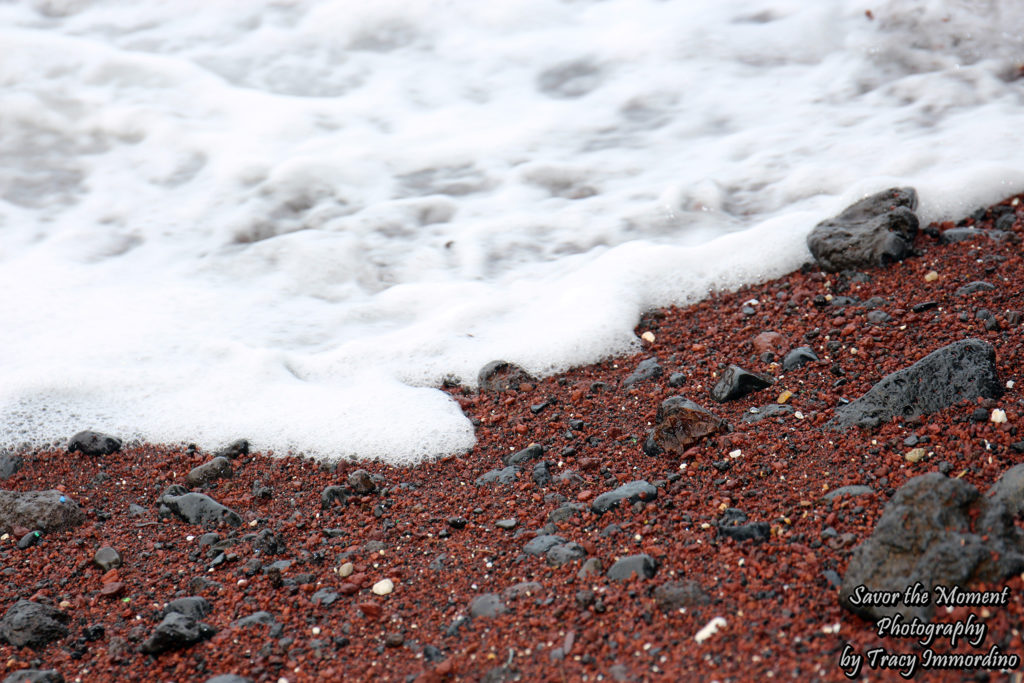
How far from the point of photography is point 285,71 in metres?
7.46

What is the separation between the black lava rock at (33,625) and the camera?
7.64ft

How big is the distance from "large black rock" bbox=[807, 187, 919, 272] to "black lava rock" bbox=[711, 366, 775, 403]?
3.17 feet

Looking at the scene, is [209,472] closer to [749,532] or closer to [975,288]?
[749,532]

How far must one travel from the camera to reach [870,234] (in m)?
3.75

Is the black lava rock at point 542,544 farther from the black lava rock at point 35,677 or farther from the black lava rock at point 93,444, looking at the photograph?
the black lava rock at point 93,444

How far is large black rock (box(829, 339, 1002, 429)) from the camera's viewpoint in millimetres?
2662

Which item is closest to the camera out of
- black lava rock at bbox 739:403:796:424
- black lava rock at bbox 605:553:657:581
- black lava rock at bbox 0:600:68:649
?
black lava rock at bbox 605:553:657:581

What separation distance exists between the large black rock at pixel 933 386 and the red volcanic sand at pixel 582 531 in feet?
0.21

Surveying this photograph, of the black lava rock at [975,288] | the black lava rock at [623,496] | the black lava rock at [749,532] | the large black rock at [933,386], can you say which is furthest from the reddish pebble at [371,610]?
the black lava rock at [975,288]

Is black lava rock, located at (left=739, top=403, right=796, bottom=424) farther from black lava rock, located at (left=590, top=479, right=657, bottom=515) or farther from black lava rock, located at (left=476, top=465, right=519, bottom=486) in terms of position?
black lava rock, located at (left=476, top=465, right=519, bottom=486)

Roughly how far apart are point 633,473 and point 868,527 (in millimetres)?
802

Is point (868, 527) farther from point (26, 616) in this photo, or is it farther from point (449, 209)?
point (449, 209)

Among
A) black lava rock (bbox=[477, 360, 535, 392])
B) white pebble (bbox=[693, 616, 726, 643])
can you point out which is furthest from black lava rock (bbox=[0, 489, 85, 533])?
white pebble (bbox=[693, 616, 726, 643])

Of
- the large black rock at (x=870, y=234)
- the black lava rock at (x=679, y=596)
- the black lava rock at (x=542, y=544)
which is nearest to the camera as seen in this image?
the black lava rock at (x=679, y=596)
